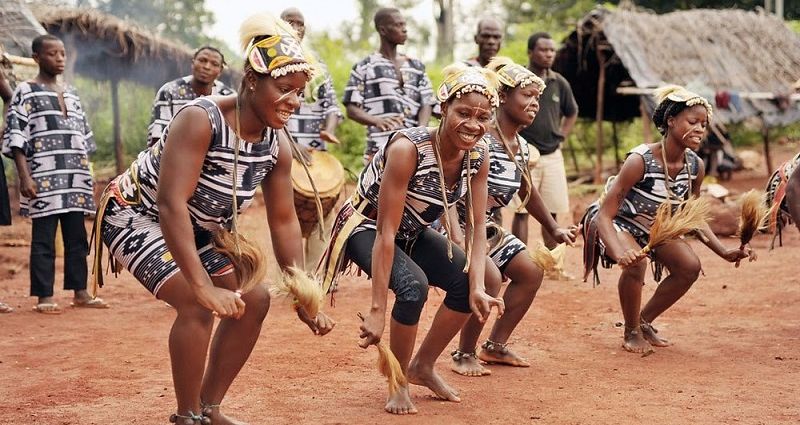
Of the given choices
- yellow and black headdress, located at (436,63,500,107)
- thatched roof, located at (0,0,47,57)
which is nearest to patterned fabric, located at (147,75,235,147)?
yellow and black headdress, located at (436,63,500,107)

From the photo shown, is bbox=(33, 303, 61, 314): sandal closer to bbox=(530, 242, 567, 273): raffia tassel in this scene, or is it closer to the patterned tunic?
the patterned tunic

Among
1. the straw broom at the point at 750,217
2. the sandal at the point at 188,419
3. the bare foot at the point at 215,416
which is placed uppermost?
the straw broom at the point at 750,217

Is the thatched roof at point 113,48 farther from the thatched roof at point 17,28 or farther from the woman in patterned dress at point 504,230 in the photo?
the woman in patterned dress at point 504,230

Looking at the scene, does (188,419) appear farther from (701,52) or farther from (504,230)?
(701,52)

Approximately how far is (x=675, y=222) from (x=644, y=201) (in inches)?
12.8

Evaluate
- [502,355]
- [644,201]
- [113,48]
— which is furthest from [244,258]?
[113,48]

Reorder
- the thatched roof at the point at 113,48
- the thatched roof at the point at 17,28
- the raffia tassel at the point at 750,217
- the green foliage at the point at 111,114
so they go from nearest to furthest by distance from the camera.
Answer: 1. the raffia tassel at the point at 750,217
2. the thatched roof at the point at 17,28
3. the thatched roof at the point at 113,48
4. the green foliage at the point at 111,114

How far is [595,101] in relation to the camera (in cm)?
1720

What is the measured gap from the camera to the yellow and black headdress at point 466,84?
4.27 meters

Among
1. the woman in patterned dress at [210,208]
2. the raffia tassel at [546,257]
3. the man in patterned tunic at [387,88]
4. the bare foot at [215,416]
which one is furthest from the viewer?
the man in patterned tunic at [387,88]

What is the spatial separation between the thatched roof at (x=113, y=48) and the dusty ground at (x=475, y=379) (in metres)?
5.02

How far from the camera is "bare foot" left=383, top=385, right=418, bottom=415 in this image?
14.2 feet

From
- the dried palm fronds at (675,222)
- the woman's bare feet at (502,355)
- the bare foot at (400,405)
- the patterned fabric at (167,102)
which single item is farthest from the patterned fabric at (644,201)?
the patterned fabric at (167,102)

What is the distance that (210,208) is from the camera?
150 inches
